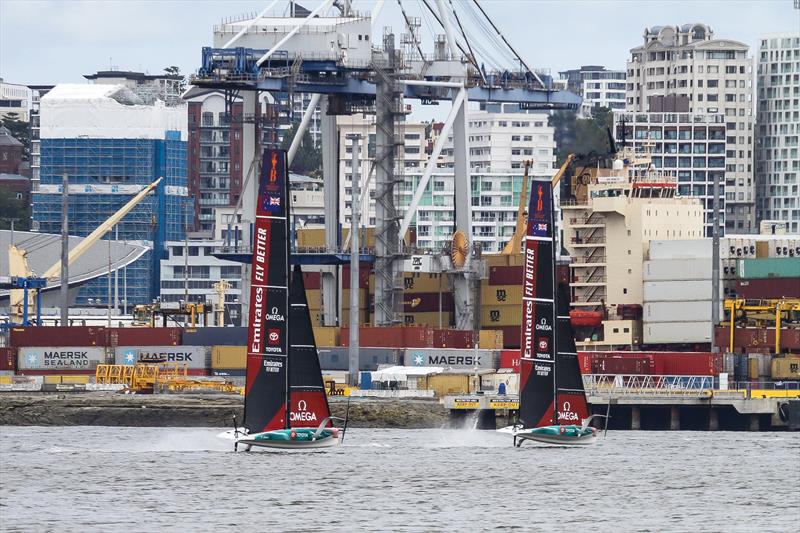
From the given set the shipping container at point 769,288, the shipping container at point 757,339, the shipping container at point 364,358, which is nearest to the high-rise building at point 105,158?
the shipping container at point 769,288

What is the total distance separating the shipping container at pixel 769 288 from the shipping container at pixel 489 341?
15440mm

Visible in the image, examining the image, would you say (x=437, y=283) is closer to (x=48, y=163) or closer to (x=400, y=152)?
(x=400, y=152)

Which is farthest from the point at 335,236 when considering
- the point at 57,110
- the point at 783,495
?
the point at 57,110

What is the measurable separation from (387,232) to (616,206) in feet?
46.9

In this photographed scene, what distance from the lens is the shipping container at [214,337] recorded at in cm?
10838

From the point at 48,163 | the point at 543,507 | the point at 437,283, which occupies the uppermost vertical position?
the point at 48,163

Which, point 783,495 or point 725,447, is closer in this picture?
point 783,495

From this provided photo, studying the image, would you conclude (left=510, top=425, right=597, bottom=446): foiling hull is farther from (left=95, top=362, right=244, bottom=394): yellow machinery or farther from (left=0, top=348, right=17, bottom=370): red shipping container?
(left=0, top=348, right=17, bottom=370): red shipping container

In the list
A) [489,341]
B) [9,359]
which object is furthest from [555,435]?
[9,359]

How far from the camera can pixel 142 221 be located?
650 ft

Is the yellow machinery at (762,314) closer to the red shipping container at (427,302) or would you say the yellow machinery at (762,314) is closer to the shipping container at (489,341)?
the shipping container at (489,341)

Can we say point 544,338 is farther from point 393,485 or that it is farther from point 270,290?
point 270,290

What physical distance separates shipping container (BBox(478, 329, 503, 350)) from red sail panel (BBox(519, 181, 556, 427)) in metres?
37.1

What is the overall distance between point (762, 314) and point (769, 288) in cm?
677
